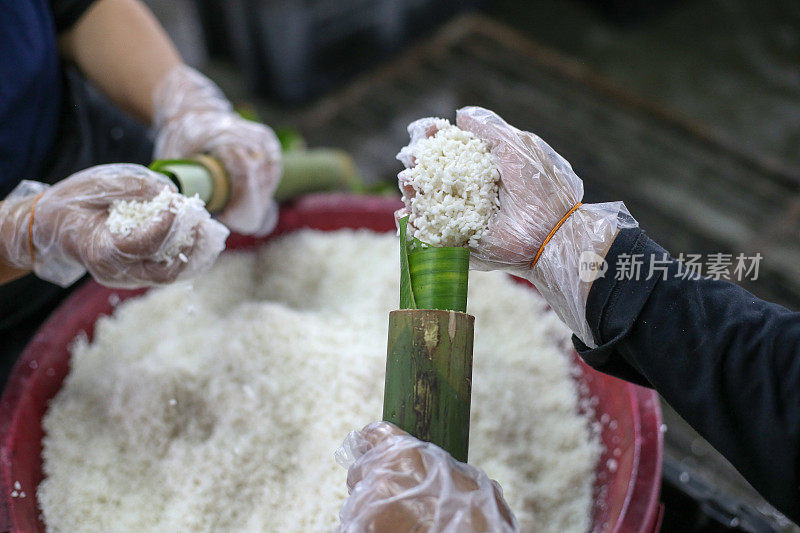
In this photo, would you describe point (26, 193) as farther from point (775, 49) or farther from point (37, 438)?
point (775, 49)

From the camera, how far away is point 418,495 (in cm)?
74

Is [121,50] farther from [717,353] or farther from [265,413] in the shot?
[717,353]

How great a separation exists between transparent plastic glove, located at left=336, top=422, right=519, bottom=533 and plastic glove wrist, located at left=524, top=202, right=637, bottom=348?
0.26 meters

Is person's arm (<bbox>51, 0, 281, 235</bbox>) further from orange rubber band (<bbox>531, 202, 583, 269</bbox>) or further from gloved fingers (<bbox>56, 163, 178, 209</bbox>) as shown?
orange rubber band (<bbox>531, 202, 583, 269</bbox>)

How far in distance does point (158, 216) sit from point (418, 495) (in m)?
0.60

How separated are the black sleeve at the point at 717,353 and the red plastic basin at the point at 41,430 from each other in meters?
0.24

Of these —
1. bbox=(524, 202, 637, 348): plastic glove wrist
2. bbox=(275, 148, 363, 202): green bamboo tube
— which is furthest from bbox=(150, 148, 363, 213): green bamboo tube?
bbox=(524, 202, 637, 348): plastic glove wrist

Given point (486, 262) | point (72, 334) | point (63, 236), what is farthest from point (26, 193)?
point (486, 262)

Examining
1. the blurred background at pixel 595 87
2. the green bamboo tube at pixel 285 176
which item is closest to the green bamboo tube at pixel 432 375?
the green bamboo tube at pixel 285 176

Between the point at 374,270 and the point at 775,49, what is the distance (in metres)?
2.39

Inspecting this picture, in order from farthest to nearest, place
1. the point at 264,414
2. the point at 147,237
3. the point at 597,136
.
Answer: the point at 597,136, the point at 264,414, the point at 147,237

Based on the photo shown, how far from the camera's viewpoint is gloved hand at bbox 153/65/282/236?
1334mm

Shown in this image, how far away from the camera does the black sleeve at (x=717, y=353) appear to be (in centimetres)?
70

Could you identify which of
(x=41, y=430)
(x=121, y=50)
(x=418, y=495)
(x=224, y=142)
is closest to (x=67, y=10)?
(x=121, y=50)
